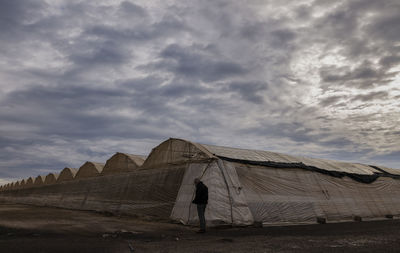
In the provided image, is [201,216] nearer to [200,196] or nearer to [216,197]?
[200,196]

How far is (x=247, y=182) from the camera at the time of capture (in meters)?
15.2

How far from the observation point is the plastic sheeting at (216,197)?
13.1 m

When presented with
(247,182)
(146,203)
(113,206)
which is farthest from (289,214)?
(113,206)

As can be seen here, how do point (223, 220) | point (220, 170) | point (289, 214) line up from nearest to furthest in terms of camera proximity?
point (223, 220)
point (220, 170)
point (289, 214)

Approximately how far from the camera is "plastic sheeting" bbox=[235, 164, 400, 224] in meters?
15.1

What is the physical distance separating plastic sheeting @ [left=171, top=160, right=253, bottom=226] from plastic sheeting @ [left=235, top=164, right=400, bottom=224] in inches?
28.2

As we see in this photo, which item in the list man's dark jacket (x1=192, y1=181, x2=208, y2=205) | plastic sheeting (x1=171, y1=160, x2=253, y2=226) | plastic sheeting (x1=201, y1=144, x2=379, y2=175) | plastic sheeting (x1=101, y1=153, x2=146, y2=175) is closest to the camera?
man's dark jacket (x1=192, y1=181, x2=208, y2=205)

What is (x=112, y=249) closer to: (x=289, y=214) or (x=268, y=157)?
(x=289, y=214)

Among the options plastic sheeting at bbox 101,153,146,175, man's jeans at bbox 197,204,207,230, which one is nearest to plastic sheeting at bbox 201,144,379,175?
man's jeans at bbox 197,204,207,230

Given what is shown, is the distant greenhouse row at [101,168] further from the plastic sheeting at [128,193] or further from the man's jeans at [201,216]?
the man's jeans at [201,216]

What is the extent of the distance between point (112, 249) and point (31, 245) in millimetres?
1945

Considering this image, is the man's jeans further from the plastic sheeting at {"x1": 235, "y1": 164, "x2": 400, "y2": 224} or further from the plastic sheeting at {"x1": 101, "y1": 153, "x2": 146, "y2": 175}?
the plastic sheeting at {"x1": 101, "y1": 153, "x2": 146, "y2": 175}

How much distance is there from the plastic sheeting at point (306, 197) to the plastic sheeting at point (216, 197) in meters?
0.72

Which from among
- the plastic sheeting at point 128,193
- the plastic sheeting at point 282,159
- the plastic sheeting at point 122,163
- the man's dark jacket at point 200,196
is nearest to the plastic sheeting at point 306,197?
the plastic sheeting at point 282,159
